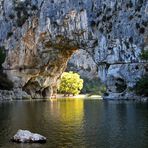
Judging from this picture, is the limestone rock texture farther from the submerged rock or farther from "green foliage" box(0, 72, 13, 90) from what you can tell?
the submerged rock

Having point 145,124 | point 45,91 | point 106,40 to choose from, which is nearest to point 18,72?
point 45,91

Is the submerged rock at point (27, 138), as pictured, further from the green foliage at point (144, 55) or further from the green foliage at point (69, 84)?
the green foliage at point (69, 84)

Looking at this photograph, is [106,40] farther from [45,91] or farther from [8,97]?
[45,91]

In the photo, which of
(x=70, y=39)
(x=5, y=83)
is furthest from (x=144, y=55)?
(x=5, y=83)

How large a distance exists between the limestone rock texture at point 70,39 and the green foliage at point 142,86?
409 centimetres

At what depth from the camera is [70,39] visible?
110 meters

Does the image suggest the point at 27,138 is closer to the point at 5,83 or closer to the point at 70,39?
the point at 70,39

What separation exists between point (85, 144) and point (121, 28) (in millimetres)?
70274

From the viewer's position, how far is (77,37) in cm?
10881

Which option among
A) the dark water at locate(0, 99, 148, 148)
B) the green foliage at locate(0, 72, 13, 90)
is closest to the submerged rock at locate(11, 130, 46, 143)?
the dark water at locate(0, 99, 148, 148)

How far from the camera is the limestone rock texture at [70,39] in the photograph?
9856 centimetres

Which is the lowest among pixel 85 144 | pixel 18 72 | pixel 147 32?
pixel 85 144

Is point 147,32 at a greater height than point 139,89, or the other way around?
point 147,32

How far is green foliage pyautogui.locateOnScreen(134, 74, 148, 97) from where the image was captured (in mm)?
88188
